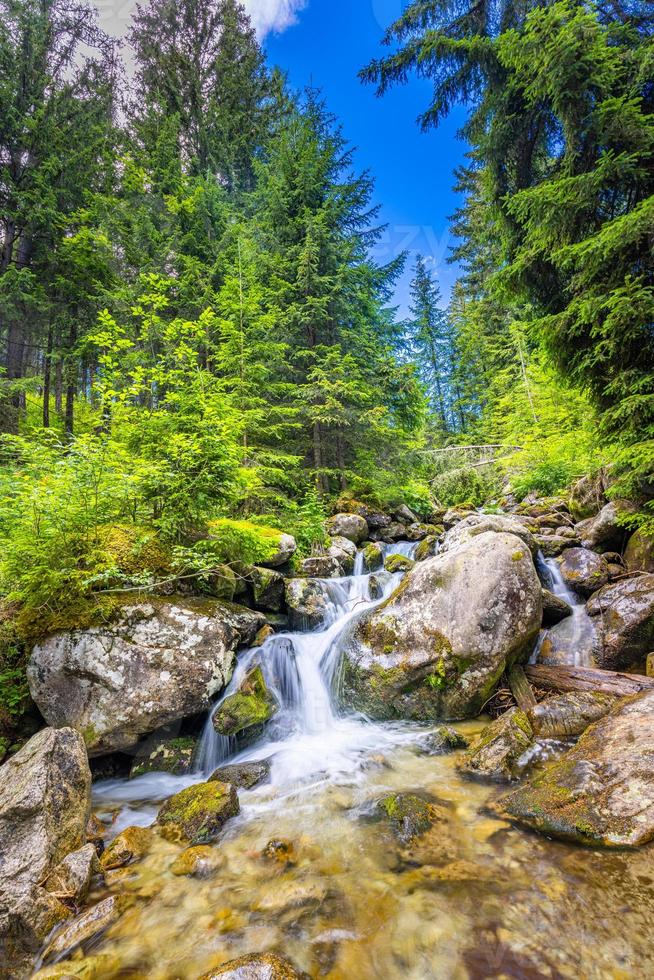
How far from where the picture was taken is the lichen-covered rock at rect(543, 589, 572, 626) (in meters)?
6.38

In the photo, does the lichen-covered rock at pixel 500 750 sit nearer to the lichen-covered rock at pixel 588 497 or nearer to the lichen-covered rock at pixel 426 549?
the lichen-covered rock at pixel 426 549

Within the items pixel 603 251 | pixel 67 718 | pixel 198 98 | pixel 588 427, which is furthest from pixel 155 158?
pixel 67 718

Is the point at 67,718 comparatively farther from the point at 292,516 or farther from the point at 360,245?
the point at 360,245

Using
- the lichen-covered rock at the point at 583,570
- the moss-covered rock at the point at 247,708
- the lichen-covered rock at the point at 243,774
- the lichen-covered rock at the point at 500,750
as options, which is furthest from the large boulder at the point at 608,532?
the lichen-covered rock at the point at 243,774

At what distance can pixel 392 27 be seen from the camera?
8.31 meters

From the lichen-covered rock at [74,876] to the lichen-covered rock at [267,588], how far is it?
13.4 feet

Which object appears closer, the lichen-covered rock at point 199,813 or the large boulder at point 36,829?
the large boulder at point 36,829

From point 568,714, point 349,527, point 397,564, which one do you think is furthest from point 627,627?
point 349,527

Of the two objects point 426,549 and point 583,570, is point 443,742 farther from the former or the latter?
point 426,549

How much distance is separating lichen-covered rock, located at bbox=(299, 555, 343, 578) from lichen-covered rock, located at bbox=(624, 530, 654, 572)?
5.68 m

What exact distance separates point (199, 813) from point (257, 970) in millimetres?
1753

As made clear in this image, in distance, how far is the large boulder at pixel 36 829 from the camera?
2338 mm

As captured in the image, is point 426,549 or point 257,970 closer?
point 257,970

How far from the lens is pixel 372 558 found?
34.6ft
